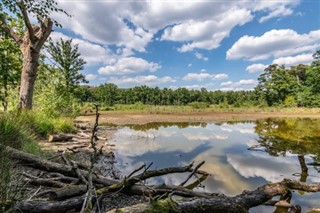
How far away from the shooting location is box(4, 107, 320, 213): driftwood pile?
2.88 metres

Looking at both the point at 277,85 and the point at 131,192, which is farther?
the point at 277,85

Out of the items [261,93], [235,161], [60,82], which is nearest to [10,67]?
[60,82]

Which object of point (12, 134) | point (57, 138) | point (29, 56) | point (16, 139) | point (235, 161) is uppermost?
point (29, 56)

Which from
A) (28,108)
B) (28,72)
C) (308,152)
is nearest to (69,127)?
(28,108)

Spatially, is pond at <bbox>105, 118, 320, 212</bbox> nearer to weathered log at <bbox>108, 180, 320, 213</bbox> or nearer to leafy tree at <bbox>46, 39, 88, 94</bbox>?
weathered log at <bbox>108, 180, 320, 213</bbox>

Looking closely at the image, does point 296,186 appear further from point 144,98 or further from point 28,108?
point 144,98

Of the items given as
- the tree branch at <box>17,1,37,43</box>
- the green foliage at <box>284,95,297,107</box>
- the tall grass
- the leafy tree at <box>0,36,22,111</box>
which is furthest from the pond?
the green foliage at <box>284,95,297,107</box>

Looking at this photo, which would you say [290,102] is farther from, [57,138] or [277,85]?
[57,138]

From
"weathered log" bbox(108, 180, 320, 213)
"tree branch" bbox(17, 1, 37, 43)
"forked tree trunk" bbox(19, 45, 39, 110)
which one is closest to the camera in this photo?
"weathered log" bbox(108, 180, 320, 213)

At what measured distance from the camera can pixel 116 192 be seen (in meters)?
3.70

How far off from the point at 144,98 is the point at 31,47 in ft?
251

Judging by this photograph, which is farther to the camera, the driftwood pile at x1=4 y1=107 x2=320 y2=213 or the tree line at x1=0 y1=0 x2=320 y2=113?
the tree line at x1=0 y1=0 x2=320 y2=113

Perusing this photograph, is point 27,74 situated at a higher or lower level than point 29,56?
lower

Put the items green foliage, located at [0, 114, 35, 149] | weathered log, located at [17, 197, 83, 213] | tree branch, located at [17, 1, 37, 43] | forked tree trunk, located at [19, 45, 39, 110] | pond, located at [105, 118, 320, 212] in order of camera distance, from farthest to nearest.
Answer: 1. forked tree trunk, located at [19, 45, 39, 110]
2. tree branch, located at [17, 1, 37, 43]
3. pond, located at [105, 118, 320, 212]
4. green foliage, located at [0, 114, 35, 149]
5. weathered log, located at [17, 197, 83, 213]
